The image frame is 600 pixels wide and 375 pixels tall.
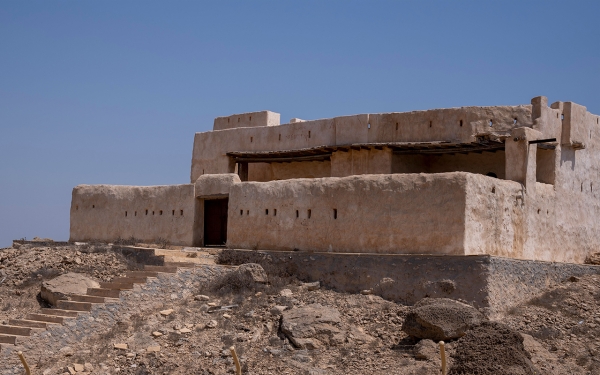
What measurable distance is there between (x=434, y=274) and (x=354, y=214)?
2.57 metres

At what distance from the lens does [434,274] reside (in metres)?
14.8

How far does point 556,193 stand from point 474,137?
247 cm

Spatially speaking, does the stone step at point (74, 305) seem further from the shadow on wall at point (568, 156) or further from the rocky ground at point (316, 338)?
the shadow on wall at point (568, 156)

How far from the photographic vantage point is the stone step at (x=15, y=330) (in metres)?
14.9

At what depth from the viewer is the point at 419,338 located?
43.6 ft

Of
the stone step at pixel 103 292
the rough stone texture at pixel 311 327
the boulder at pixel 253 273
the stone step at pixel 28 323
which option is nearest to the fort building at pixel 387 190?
the boulder at pixel 253 273

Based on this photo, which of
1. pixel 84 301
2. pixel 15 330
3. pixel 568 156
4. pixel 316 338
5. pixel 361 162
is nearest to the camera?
pixel 316 338

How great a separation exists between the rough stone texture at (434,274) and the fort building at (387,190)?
1.91 feet

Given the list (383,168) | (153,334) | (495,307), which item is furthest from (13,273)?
(495,307)

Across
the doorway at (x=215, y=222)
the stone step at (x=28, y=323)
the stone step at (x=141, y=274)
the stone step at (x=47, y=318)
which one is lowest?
the stone step at (x=28, y=323)

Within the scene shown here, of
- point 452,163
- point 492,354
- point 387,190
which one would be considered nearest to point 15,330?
point 387,190

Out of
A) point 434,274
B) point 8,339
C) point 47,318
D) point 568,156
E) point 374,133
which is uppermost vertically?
point 374,133

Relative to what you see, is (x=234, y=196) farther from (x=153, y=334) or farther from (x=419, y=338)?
(x=419, y=338)

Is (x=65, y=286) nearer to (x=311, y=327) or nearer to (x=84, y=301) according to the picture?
(x=84, y=301)
